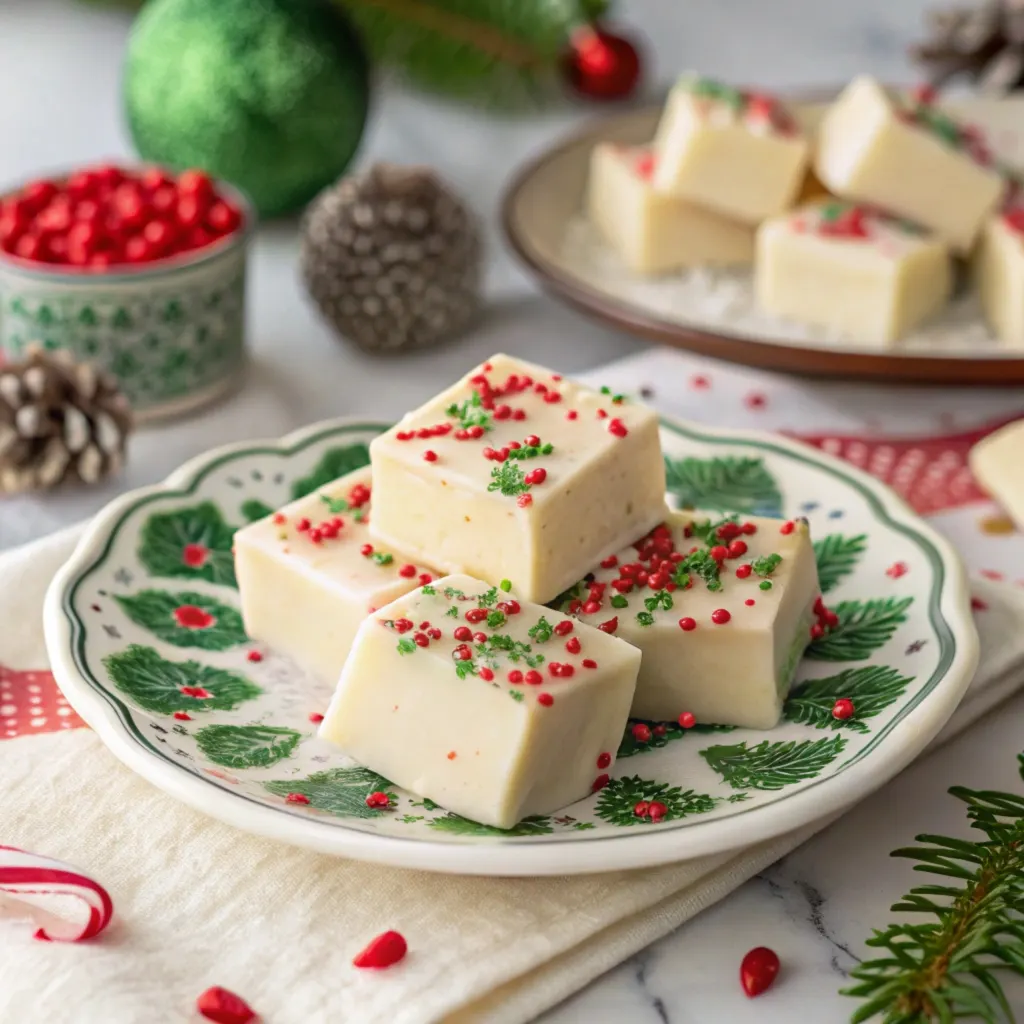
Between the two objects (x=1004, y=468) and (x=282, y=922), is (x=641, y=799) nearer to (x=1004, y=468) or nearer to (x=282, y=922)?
(x=282, y=922)

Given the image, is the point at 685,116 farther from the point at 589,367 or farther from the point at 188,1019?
the point at 188,1019

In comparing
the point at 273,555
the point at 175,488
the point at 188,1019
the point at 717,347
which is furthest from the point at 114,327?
the point at 188,1019

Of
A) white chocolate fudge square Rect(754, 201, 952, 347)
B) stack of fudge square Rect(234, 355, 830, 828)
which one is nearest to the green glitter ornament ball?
white chocolate fudge square Rect(754, 201, 952, 347)

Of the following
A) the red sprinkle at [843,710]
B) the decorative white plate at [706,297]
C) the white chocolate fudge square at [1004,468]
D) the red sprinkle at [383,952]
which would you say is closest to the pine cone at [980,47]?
the decorative white plate at [706,297]

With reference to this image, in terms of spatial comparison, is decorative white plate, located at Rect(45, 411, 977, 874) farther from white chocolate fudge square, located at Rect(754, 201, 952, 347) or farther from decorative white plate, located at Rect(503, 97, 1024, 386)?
white chocolate fudge square, located at Rect(754, 201, 952, 347)

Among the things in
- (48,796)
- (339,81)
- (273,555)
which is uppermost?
(339,81)

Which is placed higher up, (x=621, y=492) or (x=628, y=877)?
(x=621, y=492)
